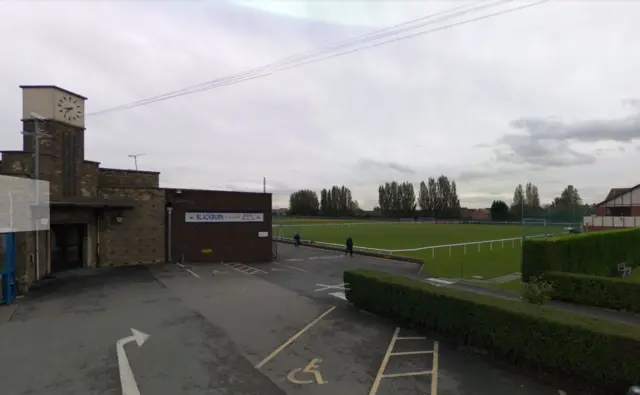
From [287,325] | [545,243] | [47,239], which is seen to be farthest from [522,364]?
[47,239]

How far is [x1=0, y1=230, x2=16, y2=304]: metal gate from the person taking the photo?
479 inches

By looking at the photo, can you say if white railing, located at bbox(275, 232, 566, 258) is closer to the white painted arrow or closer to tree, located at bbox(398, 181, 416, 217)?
the white painted arrow

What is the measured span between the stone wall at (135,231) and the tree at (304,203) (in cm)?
9320

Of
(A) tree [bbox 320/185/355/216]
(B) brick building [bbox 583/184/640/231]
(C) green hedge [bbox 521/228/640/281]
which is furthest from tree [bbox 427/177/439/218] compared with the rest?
(C) green hedge [bbox 521/228/640/281]

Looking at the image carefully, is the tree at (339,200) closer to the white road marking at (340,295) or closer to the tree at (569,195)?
the tree at (569,195)

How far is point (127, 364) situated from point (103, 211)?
49.6ft

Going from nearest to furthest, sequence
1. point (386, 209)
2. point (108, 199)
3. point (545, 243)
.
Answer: point (545, 243) < point (108, 199) < point (386, 209)

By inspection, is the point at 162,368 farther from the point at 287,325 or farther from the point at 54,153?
the point at 54,153

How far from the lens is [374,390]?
6422 mm

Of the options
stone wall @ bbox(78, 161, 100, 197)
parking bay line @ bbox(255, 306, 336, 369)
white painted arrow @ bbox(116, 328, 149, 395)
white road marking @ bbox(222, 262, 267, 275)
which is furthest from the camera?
white road marking @ bbox(222, 262, 267, 275)

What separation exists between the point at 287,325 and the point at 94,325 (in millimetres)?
5215

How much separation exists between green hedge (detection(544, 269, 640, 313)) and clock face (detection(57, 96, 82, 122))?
22568 millimetres

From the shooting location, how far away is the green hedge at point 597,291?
41.0ft

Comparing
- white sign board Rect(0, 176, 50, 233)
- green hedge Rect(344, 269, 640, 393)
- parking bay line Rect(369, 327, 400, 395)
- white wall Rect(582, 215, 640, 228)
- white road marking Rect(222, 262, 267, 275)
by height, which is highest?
white sign board Rect(0, 176, 50, 233)
